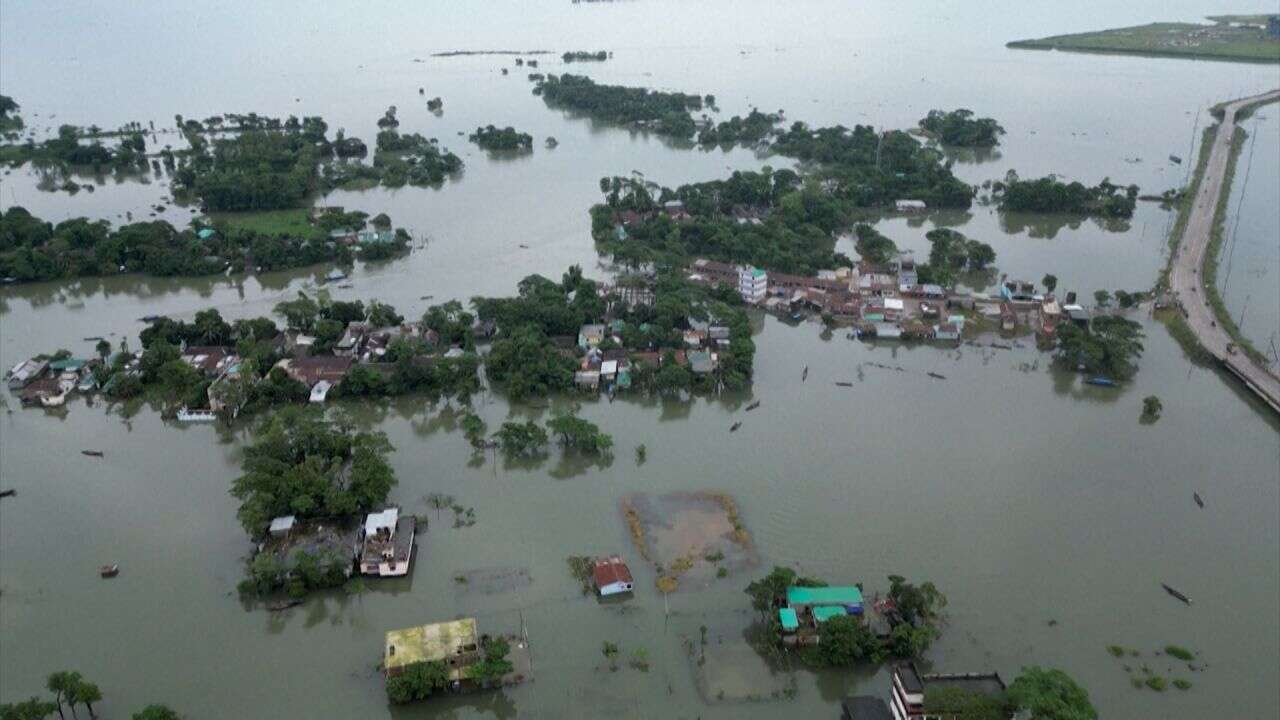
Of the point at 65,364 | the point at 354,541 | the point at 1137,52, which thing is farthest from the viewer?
the point at 1137,52

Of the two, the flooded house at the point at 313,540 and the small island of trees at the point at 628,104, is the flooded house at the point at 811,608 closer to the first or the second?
the flooded house at the point at 313,540

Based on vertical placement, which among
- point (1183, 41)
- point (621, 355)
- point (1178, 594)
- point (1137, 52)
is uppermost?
point (1183, 41)

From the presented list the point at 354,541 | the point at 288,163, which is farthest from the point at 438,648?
the point at 288,163

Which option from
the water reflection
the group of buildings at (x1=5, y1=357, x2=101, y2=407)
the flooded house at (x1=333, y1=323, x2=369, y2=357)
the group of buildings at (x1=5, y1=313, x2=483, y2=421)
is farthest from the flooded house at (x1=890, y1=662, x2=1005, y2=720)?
the water reflection

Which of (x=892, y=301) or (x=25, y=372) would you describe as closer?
(x=25, y=372)

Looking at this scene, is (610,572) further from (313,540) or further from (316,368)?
(316,368)

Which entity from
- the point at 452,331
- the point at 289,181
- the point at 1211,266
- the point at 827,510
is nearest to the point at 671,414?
the point at 827,510

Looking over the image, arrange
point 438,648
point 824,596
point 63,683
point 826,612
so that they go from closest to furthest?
1. point 63,683
2. point 438,648
3. point 826,612
4. point 824,596
